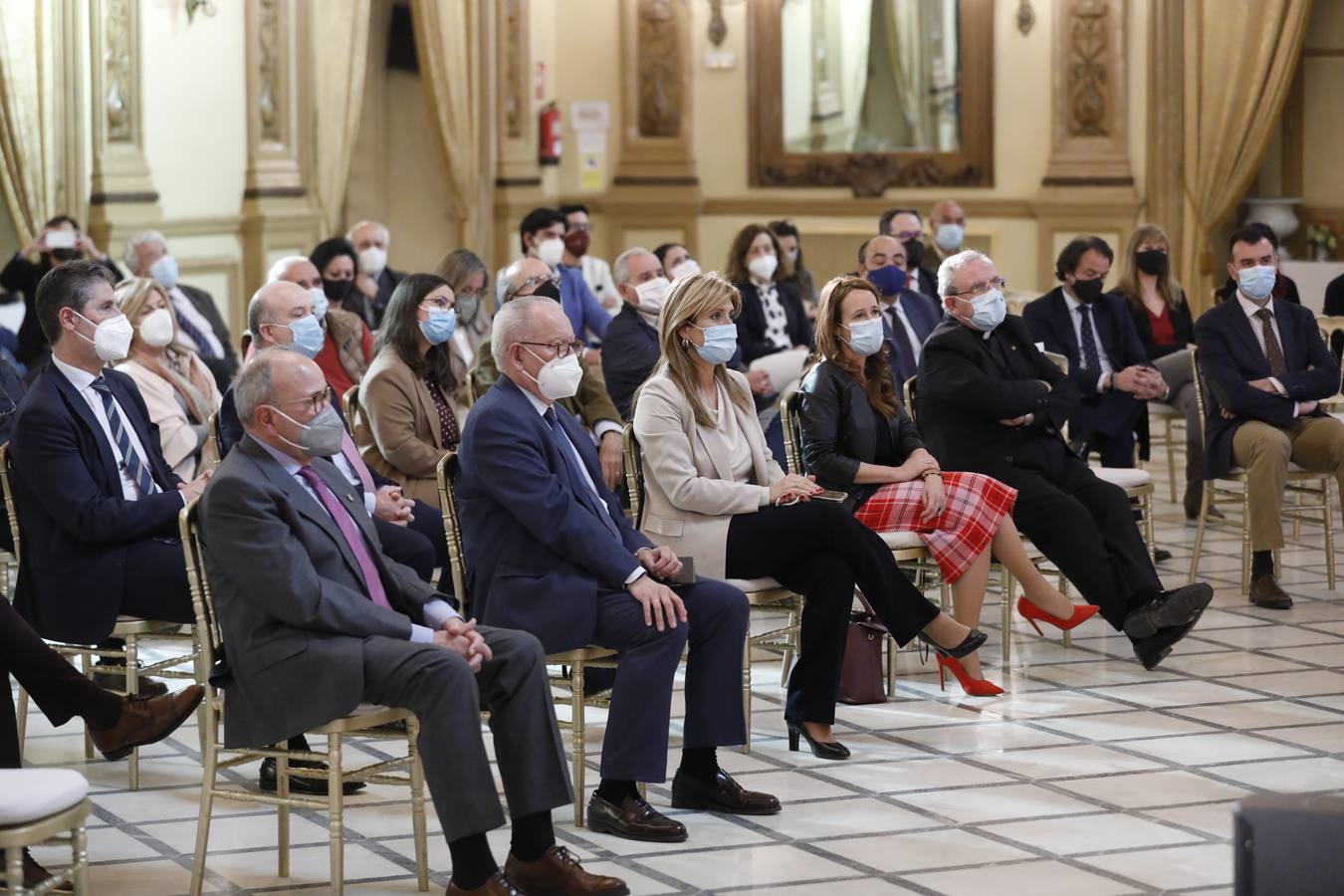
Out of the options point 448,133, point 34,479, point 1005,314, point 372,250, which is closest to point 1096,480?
point 1005,314

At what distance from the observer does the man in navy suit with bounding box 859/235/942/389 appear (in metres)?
7.84

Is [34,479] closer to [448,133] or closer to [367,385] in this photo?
[367,385]

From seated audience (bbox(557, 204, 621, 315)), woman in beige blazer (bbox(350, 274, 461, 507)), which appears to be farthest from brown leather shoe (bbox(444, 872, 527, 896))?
seated audience (bbox(557, 204, 621, 315))

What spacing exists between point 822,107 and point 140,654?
336 inches

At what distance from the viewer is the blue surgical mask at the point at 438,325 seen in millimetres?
6133

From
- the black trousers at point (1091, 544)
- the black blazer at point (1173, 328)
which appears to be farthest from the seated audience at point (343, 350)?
the black blazer at point (1173, 328)

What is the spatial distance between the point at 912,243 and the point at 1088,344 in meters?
1.87

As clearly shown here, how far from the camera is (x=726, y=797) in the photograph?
4660mm

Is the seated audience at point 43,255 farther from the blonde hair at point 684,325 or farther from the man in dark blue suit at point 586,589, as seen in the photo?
the man in dark blue suit at point 586,589

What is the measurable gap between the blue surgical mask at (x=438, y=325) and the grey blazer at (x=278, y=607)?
212 cm

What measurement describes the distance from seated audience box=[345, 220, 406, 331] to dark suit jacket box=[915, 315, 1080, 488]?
3.54 meters

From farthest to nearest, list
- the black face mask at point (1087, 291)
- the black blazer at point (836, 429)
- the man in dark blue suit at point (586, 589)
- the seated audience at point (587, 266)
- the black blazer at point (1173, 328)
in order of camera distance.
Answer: the seated audience at point (587, 266) < the black blazer at point (1173, 328) < the black face mask at point (1087, 291) < the black blazer at point (836, 429) < the man in dark blue suit at point (586, 589)

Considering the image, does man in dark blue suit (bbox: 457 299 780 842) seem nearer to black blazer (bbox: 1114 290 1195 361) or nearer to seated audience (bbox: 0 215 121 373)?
black blazer (bbox: 1114 290 1195 361)

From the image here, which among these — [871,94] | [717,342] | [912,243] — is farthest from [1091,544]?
Result: [871,94]
